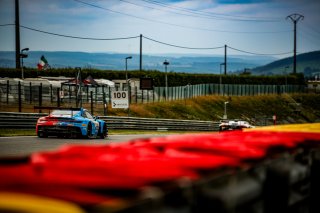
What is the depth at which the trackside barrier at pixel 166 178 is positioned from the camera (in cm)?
241

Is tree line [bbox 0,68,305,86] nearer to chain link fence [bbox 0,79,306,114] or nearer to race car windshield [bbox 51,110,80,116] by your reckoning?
chain link fence [bbox 0,79,306,114]

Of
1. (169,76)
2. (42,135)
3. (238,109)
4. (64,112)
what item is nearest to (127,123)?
(64,112)

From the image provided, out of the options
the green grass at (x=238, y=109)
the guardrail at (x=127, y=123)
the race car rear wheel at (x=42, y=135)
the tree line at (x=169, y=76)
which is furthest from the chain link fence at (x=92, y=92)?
the race car rear wheel at (x=42, y=135)

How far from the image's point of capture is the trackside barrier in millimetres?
2410

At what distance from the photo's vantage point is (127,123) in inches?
1492

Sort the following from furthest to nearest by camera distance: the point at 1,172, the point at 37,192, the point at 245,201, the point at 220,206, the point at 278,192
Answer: the point at 278,192 → the point at 245,201 → the point at 220,206 → the point at 1,172 → the point at 37,192

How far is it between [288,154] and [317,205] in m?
1.09

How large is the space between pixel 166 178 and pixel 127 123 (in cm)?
3527

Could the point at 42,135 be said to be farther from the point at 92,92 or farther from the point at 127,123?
the point at 92,92

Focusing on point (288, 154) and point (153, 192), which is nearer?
point (153, 192)

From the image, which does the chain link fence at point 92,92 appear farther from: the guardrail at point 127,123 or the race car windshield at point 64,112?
the race car windshield at point 64,112

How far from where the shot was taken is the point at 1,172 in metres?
2.61

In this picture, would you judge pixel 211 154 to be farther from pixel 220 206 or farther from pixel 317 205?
pixel 317 205

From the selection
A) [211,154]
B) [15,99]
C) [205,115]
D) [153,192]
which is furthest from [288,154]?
[205,115]
